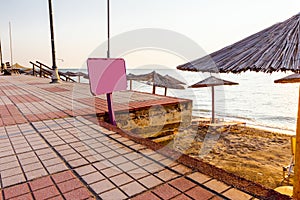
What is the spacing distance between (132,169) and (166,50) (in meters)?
3.41

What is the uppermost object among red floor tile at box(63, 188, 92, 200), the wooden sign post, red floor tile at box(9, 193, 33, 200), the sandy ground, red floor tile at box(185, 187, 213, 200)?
the wooden sign post

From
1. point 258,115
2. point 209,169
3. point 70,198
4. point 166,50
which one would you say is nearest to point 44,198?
point 70,198

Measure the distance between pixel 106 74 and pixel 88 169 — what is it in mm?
1761

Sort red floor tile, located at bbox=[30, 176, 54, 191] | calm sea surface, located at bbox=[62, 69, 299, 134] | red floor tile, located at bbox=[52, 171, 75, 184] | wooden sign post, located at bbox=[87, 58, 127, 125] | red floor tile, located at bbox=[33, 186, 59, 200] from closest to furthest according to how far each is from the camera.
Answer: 1. red floor tile, located at bbox=[33, 186, 59, 200]
2. red floor tile, located at bbox=[30, 176, 54, 191]
3. red floor tile, located at bbox=[52, 171, 75, 184]
4. wooden sign post, located at bbox=[87, 58, 127, 125]
5. calm sea surface, located at bbox=[62, 69, 299, 134]

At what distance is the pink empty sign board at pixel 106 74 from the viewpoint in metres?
3.41

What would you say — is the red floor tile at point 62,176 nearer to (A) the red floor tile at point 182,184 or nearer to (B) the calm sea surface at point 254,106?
(A) the red floor tile at point 182,184

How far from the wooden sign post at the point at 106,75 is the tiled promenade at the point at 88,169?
0.64 m

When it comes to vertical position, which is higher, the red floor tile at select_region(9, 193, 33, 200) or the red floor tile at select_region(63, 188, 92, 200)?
the red floor tile at select_region(63, 188, 92, 200)

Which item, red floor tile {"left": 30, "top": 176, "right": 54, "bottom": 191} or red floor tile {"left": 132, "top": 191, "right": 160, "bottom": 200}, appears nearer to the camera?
red floor tile {"left": 132, "top": 191, "right": 160, "bottom": 200}

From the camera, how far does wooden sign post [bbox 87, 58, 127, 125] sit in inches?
134

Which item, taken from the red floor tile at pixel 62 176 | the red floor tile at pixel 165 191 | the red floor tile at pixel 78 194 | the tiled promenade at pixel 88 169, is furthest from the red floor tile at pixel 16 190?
the red floor tile at pixel 165 191

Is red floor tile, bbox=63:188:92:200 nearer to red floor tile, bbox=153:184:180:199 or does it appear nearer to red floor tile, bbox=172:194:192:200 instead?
red floor tile, bbox=153:184:180:199

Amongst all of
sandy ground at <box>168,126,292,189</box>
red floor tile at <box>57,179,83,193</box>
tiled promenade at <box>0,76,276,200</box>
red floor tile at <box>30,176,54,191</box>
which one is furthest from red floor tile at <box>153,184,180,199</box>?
sandy ground at <box>168,126,292,189</box>

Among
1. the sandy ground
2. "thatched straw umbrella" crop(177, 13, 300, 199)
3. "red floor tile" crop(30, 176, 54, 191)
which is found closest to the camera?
"thatched straw umbrella" crop(177, 13, 300, 199)
